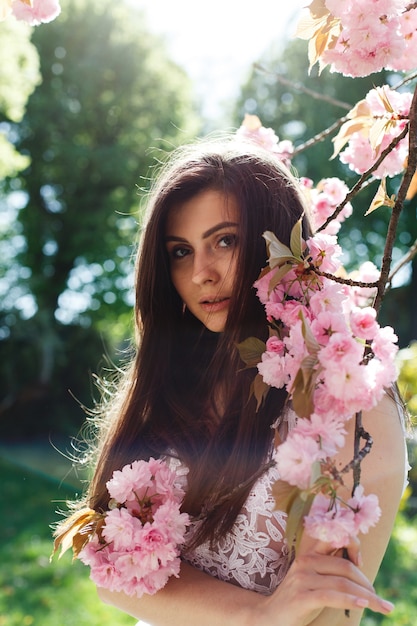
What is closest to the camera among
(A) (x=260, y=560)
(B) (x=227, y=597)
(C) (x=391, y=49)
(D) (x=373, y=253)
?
(C) (x=391, y=49)

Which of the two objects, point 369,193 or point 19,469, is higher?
point 369,193

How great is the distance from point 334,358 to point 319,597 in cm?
36

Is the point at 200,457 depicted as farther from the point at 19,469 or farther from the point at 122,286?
the point at 122,286

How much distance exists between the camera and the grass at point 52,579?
4289mm

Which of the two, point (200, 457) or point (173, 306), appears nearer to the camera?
point (200, 457)

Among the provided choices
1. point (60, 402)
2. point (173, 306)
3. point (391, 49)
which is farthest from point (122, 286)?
point (391, 49)

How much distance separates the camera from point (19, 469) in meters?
8.92

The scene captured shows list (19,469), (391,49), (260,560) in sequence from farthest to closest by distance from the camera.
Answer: (19,469) → (260,560) → (391,49)

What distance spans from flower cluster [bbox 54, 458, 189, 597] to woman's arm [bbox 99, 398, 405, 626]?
0.51 ft

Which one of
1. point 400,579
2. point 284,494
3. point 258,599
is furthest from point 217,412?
point 400,579

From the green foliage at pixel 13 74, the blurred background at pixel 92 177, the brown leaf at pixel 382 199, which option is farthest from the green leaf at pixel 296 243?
the blurred background at pixel 92 177

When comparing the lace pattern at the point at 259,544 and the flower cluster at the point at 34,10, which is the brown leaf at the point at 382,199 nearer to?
the lace pattern at the point at 259,544

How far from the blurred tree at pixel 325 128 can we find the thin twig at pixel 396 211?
32.8ft

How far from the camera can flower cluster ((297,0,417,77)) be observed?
45.7 inches
